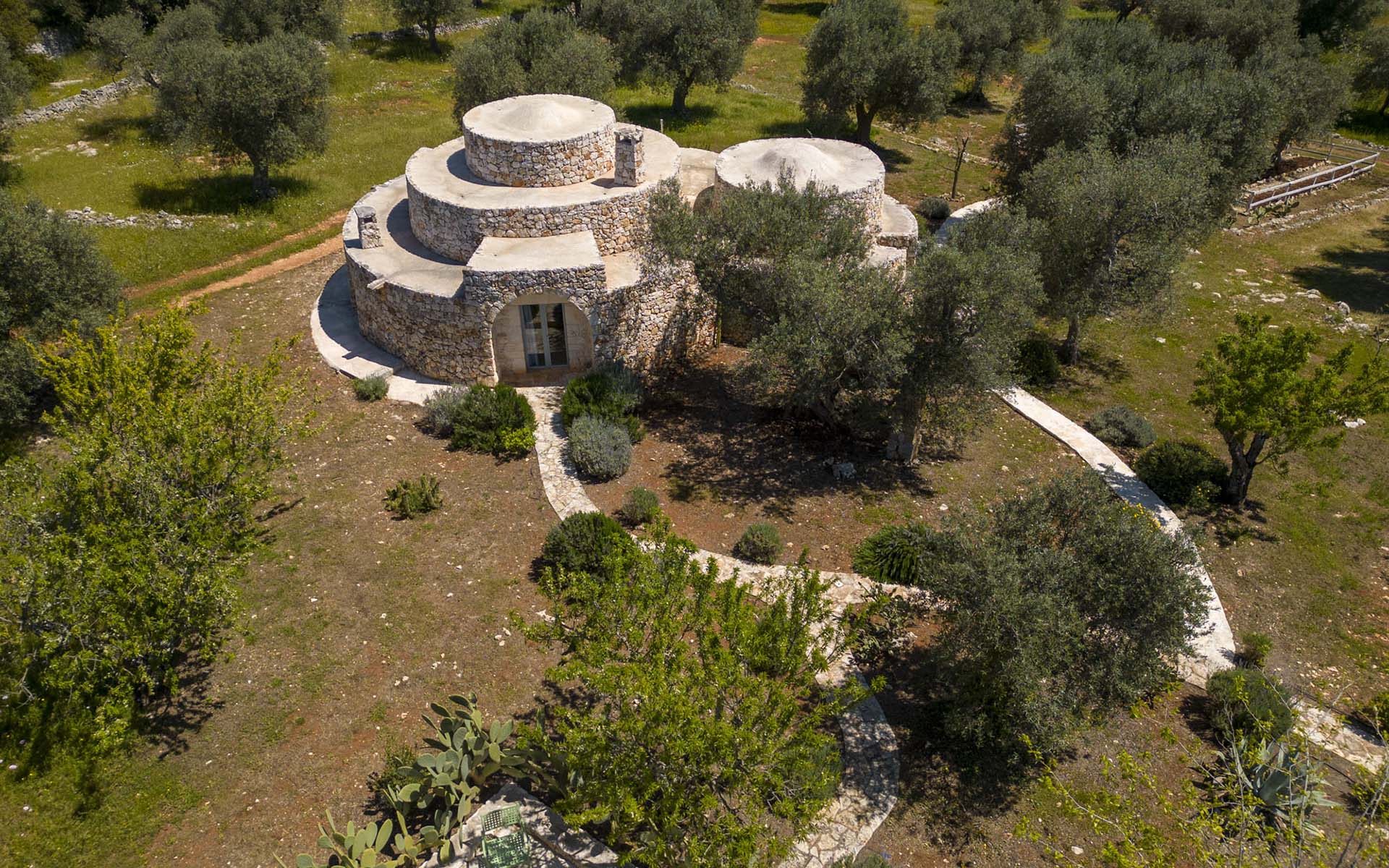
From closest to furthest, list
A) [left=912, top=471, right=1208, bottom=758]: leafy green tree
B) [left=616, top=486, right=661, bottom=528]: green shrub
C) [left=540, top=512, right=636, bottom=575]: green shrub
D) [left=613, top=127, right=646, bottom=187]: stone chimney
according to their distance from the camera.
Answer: [left=912, top=471, right=1208, bottom=758]: leafy green tree → [left=540, top=512, right=636, bottom=575]: green shrub → [left=616, top=486, right=661, bottom=528]: green shrub → [left=613, top=127, right=646, bottom=187]: stone chimney

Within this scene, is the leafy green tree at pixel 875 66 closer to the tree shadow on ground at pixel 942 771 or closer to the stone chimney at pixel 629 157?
the stone chimney at pixel 629 157

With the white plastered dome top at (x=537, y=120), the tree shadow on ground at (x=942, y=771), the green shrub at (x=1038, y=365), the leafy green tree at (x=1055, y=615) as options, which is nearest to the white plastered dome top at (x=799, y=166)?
the white plastered dome top at (x=537, y=120)

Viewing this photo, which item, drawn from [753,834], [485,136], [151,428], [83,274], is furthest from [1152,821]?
[83,274]

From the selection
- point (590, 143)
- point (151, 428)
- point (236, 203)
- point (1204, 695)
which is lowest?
point (1204, 695)

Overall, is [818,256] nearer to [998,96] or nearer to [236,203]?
[236,203]

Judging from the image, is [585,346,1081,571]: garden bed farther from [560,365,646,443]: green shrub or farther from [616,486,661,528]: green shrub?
[560,365,646,443]: green shrub

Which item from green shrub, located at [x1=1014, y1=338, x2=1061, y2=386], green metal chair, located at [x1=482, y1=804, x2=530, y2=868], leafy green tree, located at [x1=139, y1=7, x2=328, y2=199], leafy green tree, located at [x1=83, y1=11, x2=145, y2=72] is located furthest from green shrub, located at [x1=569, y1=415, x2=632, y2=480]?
leafy green tree, located at [x1=83, y1=11, x2=145, y2=72]
